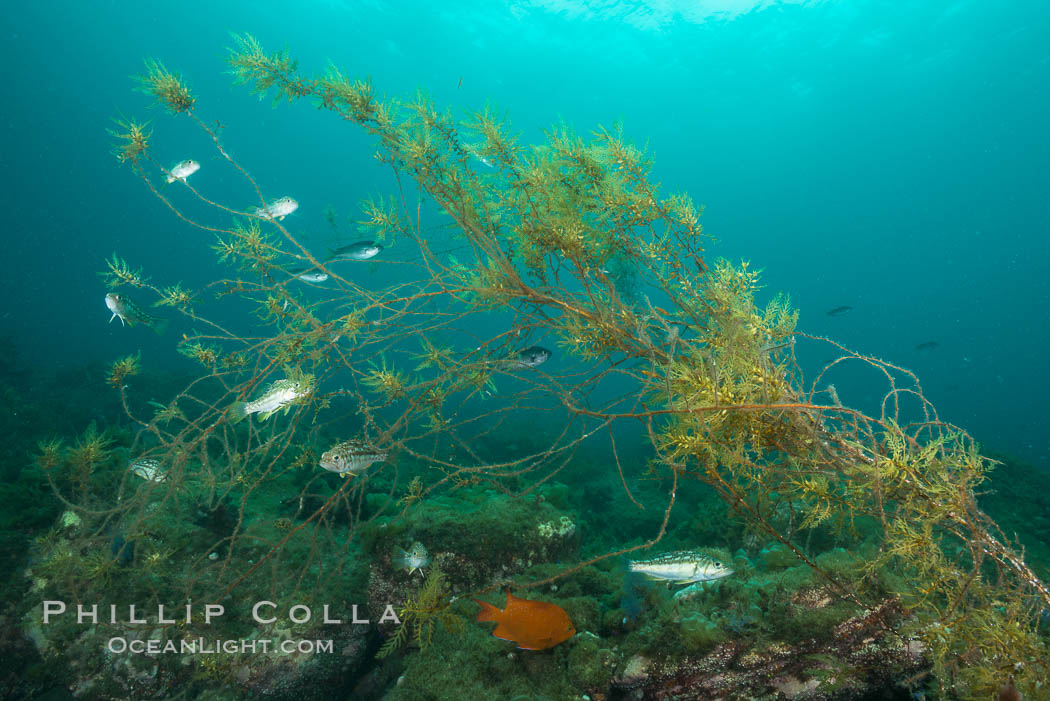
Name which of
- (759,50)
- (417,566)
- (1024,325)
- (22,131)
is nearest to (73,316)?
(22,131)

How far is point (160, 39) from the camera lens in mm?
50469

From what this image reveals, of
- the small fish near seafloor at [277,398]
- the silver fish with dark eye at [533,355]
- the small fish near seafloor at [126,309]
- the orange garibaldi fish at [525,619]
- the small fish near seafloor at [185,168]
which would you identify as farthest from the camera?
the small fish near seafloor at [126,309]

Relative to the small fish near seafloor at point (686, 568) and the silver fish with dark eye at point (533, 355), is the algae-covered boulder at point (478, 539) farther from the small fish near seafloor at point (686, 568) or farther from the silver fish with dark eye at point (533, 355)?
the silver fish with dark eye at point (533, 355)

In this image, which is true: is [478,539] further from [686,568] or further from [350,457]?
[686,568]

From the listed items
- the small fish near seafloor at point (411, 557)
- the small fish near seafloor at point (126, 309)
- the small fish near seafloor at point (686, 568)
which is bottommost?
the small fish near seafloor at point (686, 568)

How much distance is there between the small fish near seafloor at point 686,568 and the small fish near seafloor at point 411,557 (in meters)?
2.32

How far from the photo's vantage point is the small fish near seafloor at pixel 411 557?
4.19m

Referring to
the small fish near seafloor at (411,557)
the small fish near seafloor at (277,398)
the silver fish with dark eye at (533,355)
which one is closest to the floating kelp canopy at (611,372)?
the small fish near seafloor at (277,398)

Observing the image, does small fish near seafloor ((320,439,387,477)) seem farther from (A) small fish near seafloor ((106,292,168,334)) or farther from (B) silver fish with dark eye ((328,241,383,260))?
(A) small fish near seafloor ((106,292,168,334))

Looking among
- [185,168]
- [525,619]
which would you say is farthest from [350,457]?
[185,168]

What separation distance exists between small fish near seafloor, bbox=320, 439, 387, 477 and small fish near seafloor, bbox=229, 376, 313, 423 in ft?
1.79

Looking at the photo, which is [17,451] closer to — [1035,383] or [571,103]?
[571,103]

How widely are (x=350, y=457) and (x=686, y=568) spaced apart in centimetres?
285

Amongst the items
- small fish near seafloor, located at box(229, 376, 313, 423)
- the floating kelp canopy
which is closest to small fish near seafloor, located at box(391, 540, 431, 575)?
the floating kelp canopy
